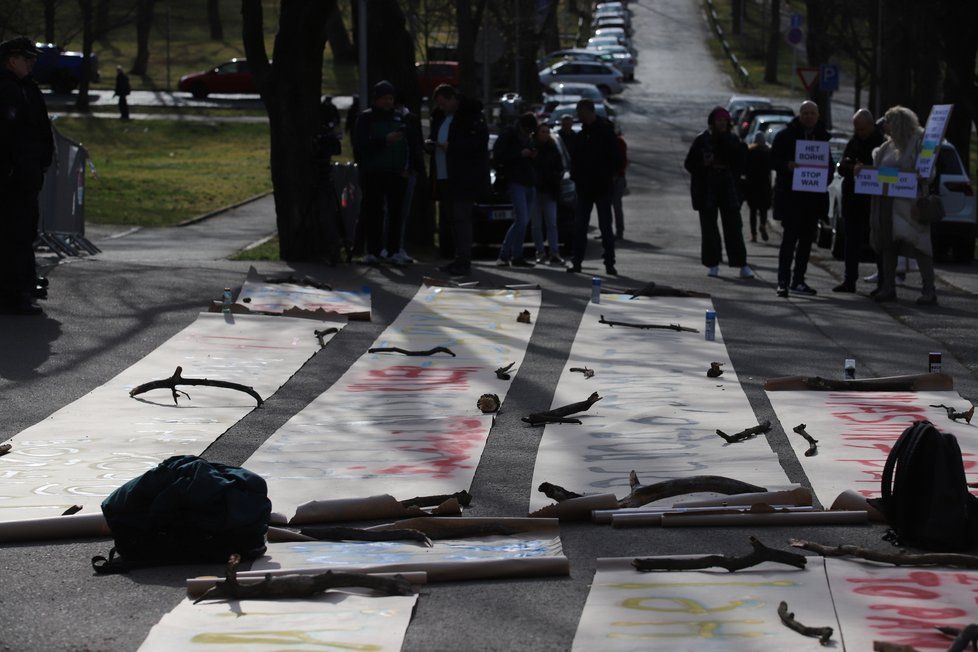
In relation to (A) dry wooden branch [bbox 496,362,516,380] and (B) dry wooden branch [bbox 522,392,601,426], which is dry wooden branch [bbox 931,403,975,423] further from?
(A) dry wooden branch [bbox 496,362,516,380]

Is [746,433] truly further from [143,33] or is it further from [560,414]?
[143,33]

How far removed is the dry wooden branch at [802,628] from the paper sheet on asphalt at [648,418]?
6.17 feet

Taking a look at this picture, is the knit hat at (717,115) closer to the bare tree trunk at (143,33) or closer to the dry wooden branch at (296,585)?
the dry wooden branch at (296,585)

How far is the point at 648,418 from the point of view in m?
9.44

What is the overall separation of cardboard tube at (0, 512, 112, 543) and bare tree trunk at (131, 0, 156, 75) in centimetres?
5534

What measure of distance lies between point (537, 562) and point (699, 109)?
175ft

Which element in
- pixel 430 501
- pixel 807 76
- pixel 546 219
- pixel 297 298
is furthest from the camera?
pixel 807 76

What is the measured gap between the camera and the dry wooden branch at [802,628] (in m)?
5.23

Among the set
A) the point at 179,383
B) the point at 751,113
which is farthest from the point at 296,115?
the point at 751,113

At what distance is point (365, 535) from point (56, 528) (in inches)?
51.7

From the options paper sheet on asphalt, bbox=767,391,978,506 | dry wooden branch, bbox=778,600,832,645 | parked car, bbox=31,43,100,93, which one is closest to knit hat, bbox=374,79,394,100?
paper sheet on asphalt, bbox=767,391,978,506

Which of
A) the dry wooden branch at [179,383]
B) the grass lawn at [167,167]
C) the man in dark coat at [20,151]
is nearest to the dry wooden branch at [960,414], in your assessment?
the dry wooden branch at [179,383]

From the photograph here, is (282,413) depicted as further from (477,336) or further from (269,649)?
(269,649)

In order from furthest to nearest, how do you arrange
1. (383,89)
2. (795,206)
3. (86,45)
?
(86,45)
(383,89)
(795,206)
